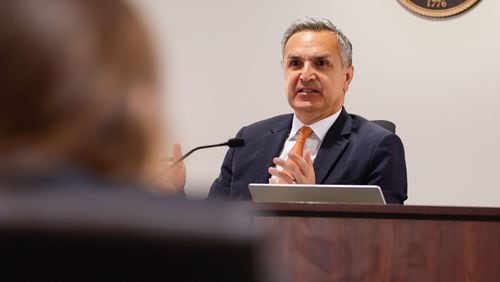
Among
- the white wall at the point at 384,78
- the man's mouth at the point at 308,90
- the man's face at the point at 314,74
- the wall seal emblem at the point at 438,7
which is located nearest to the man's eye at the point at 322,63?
the man's face at the point at 314,74

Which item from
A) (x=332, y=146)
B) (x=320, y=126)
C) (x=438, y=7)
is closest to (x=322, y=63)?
(x=320, y=126)

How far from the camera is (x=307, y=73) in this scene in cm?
387

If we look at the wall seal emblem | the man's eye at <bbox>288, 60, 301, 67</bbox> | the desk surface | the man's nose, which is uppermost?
the wall seal emblem

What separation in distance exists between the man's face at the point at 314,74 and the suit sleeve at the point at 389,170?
36cm

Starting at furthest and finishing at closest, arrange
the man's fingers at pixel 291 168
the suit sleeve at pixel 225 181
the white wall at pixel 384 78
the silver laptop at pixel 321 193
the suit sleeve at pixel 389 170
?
the white wall at pixel 384 78
the suit sleeve at pixel 225 181
the suit sleeve at pixel 389 170
the man's fingers at pixel 291 168
the silver laptop at pixel 321 193

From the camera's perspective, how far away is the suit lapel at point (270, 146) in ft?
12.2

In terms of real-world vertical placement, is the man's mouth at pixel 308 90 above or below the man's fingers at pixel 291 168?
above

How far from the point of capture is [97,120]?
0.58m

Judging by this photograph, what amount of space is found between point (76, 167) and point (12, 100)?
58 mm

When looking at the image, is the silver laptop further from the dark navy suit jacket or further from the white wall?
the white wall

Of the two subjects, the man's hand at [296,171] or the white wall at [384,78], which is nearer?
the man's hand at [296,171]

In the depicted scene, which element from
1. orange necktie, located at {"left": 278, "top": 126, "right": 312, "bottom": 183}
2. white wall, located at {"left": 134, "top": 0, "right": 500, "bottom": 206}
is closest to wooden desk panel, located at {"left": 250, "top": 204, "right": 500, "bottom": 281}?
orange necktie, located at {"left": 278, "top": 126, "right": 312, "bottom": 183}

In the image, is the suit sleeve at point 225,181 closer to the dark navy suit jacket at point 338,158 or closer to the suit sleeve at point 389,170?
the dark navy suit jacket at point 338,158

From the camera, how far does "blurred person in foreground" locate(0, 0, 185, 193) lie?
1.84ft
